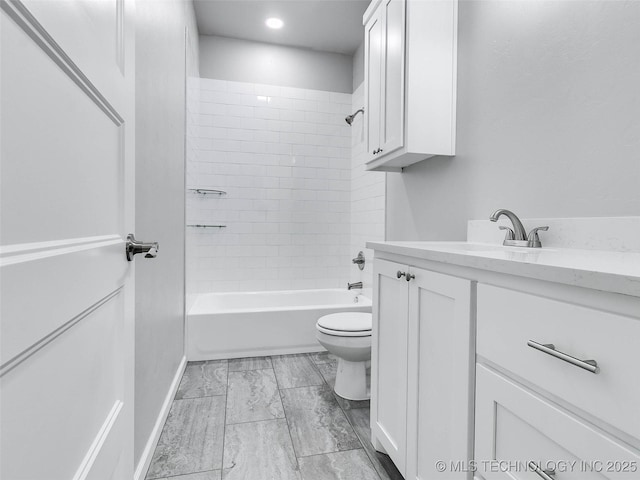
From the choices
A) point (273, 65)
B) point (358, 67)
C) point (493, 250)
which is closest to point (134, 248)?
point (493, 250)

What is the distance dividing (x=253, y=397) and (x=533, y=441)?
1.63 metres

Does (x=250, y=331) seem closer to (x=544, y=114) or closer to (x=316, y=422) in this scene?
(x=316, y=422)

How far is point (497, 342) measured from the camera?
29.4 inches

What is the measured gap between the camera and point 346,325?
6.59 ft

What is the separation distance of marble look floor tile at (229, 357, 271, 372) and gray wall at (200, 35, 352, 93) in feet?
8.12

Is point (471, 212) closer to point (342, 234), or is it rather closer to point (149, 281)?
point (149, 281)

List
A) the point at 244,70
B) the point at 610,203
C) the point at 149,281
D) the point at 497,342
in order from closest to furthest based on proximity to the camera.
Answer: the point at 497,342 → the point at 610,203 → the point at 149,281 → the point at 244,70

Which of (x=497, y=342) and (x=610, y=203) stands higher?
(x=610, y=203)

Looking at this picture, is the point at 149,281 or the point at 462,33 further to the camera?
the point at 462,33

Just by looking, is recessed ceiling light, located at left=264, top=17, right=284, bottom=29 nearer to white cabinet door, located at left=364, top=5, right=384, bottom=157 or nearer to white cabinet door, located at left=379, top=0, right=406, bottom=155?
white cabinet door, located at left=364, top=5, right=384, bottom=157

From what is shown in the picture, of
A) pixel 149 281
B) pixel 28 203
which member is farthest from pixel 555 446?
pixel 149 281

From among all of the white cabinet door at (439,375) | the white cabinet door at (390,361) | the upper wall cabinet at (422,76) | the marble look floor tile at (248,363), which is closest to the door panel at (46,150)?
the white cabinet door at (439,375)

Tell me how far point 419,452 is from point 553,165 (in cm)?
104

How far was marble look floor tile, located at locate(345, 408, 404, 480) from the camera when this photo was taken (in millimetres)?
1363
